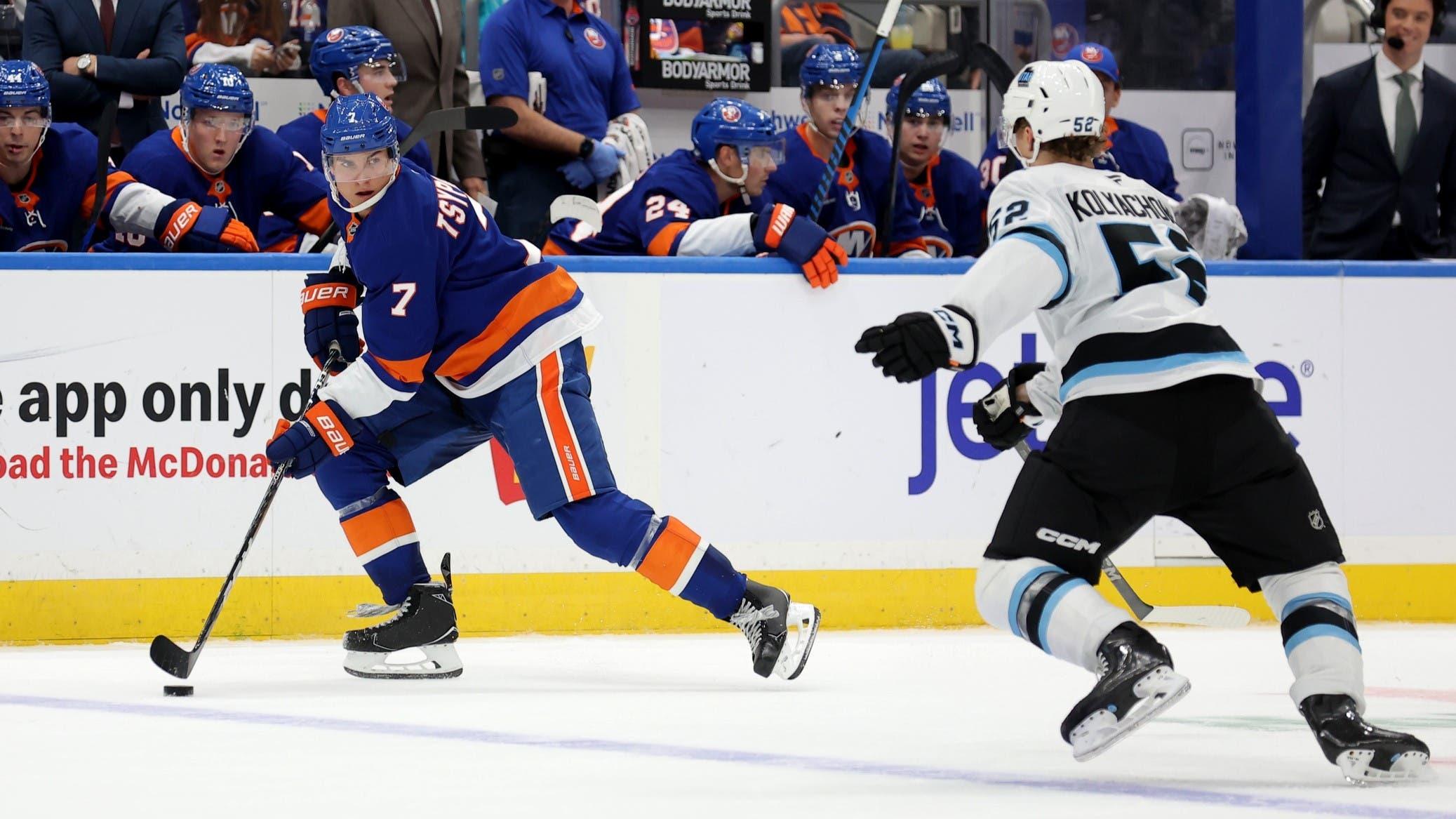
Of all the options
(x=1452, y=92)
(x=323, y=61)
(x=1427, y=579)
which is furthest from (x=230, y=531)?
(x=1452, y=92)

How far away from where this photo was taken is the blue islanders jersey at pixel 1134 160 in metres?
5.98

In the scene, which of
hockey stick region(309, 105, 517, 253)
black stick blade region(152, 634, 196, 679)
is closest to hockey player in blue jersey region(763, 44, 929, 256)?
hockey stick region(309, 105, 517, 253)

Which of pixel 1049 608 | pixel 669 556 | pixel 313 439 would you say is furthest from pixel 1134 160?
pixel 1049 608

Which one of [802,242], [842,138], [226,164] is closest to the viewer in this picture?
[802,242]

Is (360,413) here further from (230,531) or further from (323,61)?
(323,61)

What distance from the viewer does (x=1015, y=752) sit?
A: 10.5 feet

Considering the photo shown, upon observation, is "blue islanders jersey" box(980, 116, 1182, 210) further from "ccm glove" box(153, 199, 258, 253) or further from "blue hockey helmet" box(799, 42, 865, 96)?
"ccm glove" box(153, 199, 258, 253)

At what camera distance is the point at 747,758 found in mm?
3117

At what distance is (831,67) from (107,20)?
84.3 inches

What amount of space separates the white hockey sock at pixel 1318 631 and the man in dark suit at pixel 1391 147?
330 centimetres

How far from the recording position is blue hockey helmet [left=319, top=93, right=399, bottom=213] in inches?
155

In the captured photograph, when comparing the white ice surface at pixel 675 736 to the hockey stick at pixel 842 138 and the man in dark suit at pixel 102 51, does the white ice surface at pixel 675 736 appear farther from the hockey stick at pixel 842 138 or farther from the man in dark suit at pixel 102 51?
the man in dark suit at pixel 102 51

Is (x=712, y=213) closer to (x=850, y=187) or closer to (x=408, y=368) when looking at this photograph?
(x=850, y=187)

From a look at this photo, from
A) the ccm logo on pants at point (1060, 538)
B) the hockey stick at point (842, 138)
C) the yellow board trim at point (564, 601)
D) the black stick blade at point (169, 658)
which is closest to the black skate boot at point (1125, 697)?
the ccm logo on pants at point (1060, 538)
